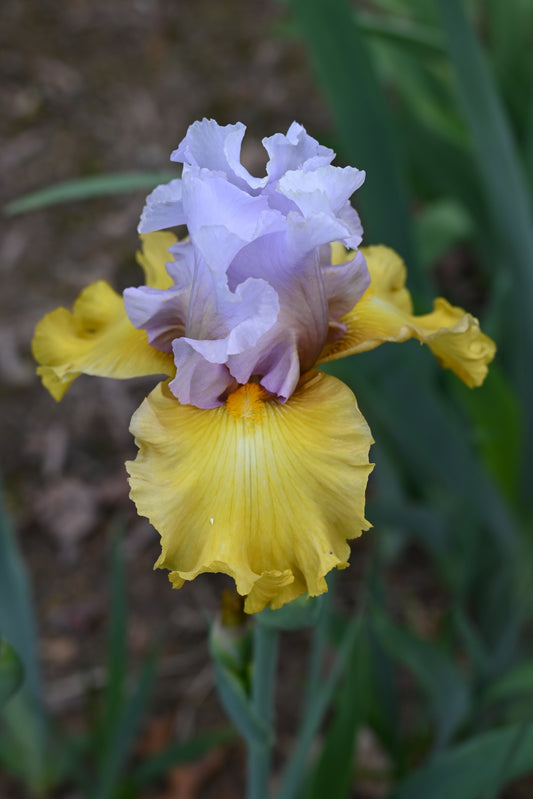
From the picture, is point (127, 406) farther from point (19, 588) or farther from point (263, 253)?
point (263, 253)

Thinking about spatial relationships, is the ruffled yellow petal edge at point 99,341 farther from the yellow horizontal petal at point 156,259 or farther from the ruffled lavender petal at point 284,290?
the ruffled lavender petal at point 284,290

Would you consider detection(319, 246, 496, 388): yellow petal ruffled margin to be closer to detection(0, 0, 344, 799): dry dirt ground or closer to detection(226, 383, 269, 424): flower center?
detection(226, 383, 269, 424): flower center

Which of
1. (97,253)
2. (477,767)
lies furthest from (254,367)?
(97,253)

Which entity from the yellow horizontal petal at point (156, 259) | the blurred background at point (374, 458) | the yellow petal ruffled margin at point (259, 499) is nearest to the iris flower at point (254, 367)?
the yellow petal ruffled margin at point (259, 499)

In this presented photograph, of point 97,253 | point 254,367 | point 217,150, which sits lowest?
point 254,367

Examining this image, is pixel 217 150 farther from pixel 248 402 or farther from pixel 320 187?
pixel 248 402

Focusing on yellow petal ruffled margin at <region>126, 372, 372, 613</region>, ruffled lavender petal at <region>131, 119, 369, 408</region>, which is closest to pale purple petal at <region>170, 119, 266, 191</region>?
ruffled lavender petal at <region>131, 119, 369, 408</region>
